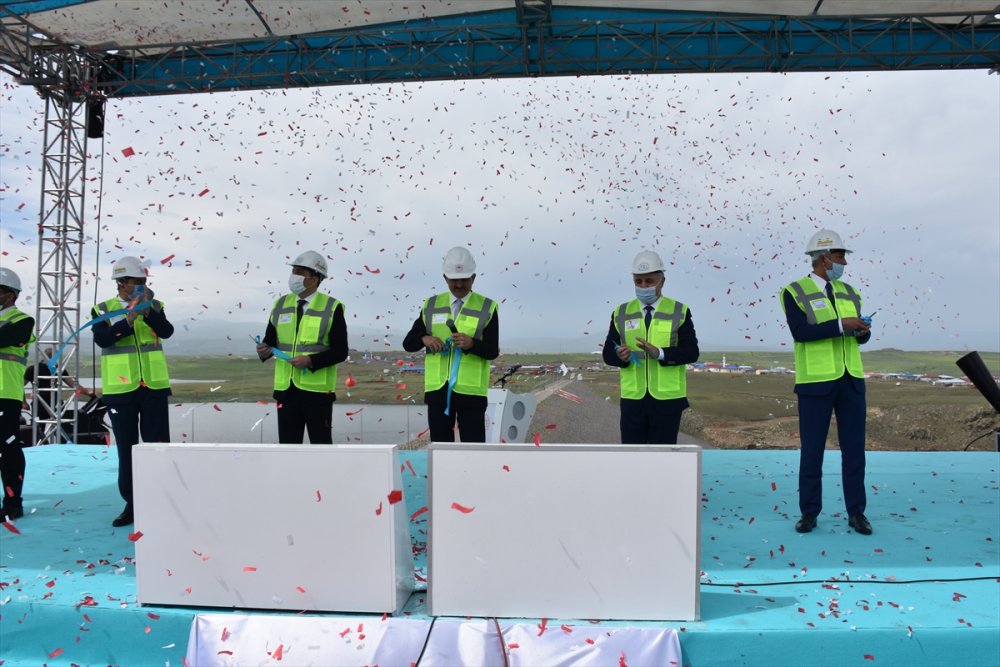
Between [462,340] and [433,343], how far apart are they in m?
0.22

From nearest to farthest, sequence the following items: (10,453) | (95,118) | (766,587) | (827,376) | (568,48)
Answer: (766,587), (827,376), (10,453), (568,48), (95,118)

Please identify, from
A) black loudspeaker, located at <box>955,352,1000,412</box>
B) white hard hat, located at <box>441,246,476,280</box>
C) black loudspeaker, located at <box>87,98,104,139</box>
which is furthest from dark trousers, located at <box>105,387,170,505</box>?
black loudspeaker, located at <box>87,98,104,139</box>

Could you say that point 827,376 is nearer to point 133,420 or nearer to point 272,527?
point 272,527

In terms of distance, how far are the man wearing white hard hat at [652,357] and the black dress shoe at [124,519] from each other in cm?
317

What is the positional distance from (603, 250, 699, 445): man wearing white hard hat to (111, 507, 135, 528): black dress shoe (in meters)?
3.17

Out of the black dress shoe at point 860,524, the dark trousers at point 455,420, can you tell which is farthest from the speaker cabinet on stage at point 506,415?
the black dress shoe at point 860,524

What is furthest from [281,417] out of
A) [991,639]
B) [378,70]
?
[378,70]

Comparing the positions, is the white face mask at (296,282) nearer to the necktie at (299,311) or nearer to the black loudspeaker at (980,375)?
the necktie at (299,311)

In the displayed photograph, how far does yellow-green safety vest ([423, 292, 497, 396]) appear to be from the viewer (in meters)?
4.22

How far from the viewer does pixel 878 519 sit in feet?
14.1

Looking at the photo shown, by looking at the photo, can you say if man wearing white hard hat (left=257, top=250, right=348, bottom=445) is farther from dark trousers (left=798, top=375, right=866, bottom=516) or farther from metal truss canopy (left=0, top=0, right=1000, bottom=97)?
metal truss canopy (left=0, top=0, right=1000, bottom=97)

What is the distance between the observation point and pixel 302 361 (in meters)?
Answer: 4.16

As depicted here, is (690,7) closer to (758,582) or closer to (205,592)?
(758,582)

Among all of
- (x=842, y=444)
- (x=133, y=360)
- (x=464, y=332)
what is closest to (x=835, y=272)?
(x=842, y=444)
